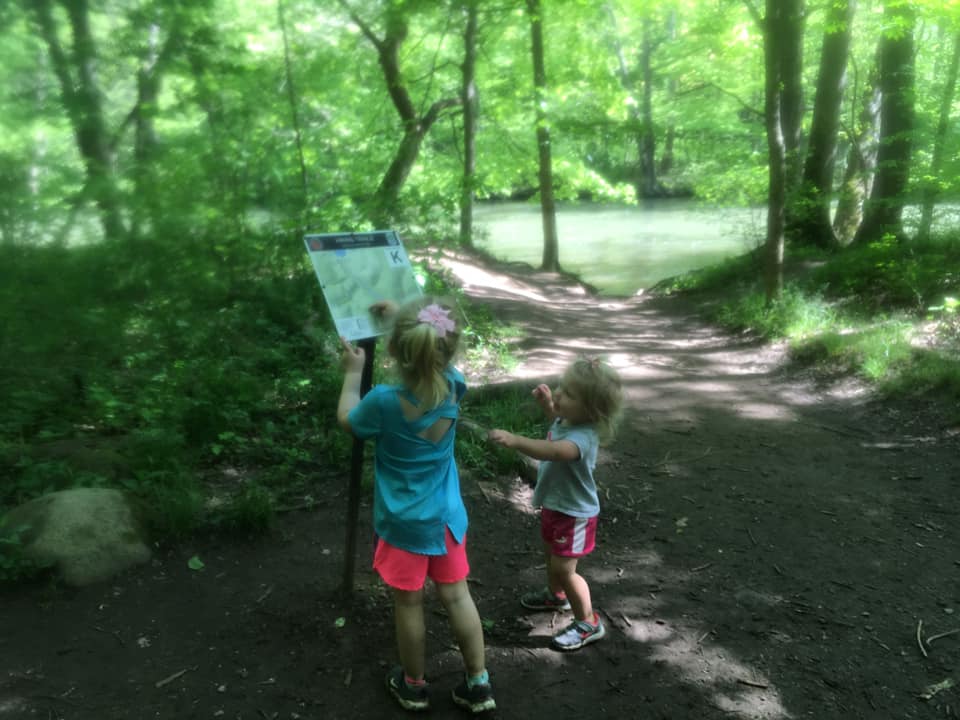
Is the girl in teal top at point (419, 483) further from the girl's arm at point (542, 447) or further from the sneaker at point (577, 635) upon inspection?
the sneaker at point (577, 635)

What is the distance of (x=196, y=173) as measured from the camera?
402cm

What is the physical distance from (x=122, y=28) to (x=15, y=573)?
2.72m

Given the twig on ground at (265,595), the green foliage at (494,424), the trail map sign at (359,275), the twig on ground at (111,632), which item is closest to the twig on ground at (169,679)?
the twig on ground at (111,632)

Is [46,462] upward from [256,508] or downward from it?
upward

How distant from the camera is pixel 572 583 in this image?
3191 mm

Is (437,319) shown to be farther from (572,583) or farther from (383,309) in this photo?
(572,583)

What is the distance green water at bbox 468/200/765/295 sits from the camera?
73.9 feet

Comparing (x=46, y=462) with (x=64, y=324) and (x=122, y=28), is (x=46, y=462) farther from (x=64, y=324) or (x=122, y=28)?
(x=122, y=28)

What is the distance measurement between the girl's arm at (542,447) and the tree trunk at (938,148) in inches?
355

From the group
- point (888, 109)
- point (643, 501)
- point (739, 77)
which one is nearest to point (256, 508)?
point (643, 501)

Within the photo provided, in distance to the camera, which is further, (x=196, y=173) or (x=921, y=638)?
(x=196, y=173)

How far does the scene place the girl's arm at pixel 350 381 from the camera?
106 inches

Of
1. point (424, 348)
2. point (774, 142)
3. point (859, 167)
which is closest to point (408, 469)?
point (424, 348)

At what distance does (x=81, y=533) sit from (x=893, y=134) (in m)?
12.6
